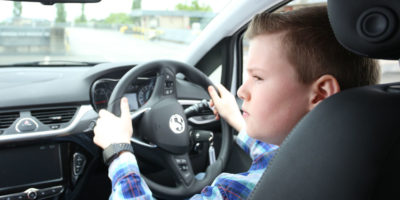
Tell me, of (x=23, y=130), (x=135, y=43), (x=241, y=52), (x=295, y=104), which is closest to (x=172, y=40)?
(x=241, y=52)

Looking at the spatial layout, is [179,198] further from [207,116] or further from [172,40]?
[172,40]

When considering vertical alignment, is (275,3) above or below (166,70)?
above

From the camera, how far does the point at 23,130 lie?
201cm

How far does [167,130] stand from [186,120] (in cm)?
15

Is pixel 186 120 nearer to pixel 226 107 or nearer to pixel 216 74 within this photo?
pixel 226 107

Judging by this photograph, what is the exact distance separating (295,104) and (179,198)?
3.26 ft

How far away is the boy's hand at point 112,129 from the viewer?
154cm

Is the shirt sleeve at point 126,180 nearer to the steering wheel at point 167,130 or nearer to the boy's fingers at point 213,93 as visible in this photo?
the steering wheel at point 167,130

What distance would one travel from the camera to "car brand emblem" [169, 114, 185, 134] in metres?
1.93

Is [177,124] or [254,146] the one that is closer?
[254,146]

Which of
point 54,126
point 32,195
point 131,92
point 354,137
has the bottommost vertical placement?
point 32,195

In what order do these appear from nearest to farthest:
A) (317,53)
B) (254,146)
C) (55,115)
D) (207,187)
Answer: (317,53) < (207,187) < (254,146) < (55,115)

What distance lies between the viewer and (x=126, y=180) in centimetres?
141

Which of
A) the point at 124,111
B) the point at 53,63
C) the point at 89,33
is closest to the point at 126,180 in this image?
the point at 124,111
